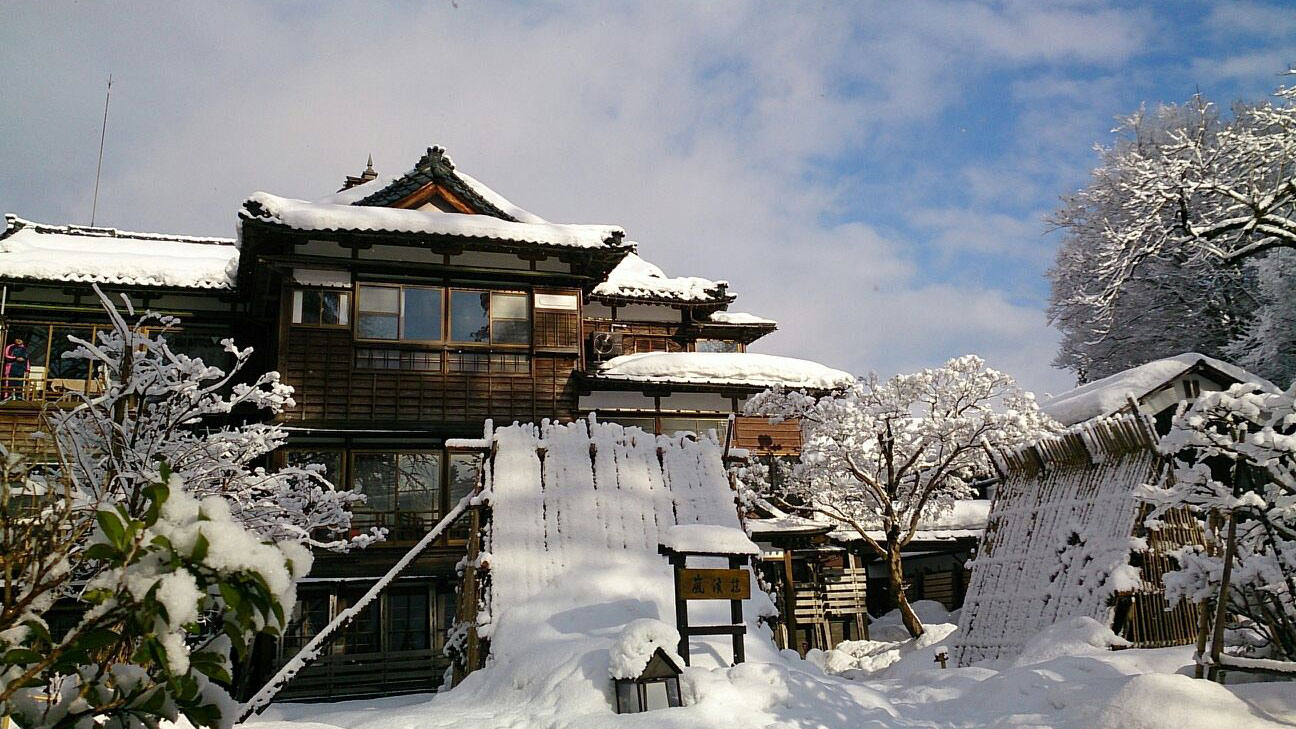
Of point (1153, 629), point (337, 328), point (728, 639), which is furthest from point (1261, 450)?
point (337, 328)

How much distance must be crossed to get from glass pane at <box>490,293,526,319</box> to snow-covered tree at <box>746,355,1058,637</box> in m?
6.67

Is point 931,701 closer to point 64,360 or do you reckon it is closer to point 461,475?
point 461,475

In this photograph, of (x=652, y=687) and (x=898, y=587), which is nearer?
(x=652, y=687)

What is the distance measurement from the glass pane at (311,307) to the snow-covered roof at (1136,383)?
15.3 meters

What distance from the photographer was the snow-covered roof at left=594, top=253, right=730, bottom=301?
26.8m

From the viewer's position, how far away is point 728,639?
10734 mm

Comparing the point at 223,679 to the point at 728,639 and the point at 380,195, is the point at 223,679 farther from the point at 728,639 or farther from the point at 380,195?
the point at 380,195

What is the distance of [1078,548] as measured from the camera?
11.8 metres

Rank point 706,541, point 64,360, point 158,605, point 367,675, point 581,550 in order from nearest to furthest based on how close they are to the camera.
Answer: point 158,605, point 706,541, point 581,550, point 367,675, point 64,360

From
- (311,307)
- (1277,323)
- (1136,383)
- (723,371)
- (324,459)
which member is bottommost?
(1136,383)

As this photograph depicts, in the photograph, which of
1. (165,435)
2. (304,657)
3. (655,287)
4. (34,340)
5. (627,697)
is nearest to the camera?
(627,697)

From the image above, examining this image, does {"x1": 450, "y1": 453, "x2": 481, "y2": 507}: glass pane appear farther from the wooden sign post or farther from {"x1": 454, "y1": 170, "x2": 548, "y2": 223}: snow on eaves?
the wooden sign post

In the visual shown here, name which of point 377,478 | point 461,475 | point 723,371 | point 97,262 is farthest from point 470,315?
point 97,262

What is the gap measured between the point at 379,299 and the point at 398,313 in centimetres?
52
